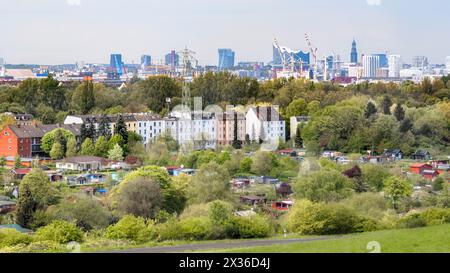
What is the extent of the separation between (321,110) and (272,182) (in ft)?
13.4

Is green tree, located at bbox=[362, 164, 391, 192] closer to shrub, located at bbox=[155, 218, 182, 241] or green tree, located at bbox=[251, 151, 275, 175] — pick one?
green tree, located at bbox=[251, 151, 275, 175]

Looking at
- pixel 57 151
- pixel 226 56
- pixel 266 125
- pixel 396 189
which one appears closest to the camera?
pixel 396 189

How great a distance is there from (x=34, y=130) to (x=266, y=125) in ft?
11.2

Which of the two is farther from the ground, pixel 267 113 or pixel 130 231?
pixel 267 113

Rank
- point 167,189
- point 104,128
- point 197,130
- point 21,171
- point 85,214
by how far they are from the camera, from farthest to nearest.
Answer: point 197,130 → point 104,128 → point 21,171 → point 167,189 → point 85,214

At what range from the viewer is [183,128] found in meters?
11.3

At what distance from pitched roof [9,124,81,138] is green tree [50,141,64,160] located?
0.57 m

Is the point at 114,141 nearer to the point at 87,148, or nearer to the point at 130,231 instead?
the point at 87,148

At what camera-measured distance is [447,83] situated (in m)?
15.4

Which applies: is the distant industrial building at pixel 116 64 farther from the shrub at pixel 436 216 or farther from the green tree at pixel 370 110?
the green tree at pixel 370 110

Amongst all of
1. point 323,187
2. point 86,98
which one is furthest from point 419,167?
point 86,98

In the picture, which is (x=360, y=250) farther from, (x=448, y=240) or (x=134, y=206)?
(x=134, y=206)

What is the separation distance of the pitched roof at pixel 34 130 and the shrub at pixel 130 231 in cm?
567
